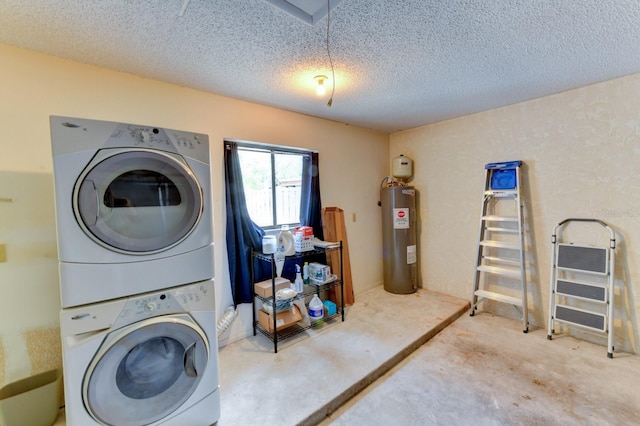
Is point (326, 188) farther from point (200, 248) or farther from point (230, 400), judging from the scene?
point (230, 400)

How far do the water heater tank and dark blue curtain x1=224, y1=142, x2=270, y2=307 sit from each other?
2.15 meters

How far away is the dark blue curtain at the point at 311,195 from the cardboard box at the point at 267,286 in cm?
72

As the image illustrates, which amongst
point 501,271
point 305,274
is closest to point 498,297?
point 501,271

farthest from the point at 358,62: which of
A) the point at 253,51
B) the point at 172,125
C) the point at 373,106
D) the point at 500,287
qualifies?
the point at 500,287

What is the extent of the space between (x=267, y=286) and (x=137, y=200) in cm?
141

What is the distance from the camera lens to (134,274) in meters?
1.34

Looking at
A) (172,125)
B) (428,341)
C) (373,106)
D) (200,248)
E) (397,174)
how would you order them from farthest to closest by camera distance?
(397,174), (373,106), (428,341), (172,125), (200,248)

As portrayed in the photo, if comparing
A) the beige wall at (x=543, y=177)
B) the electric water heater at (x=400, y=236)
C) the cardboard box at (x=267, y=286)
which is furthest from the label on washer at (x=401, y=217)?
the cardboard box at (x=267, y=286)

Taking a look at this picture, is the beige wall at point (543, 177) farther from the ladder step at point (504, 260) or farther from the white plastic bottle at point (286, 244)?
the white plastic bottle at point (286, 244)

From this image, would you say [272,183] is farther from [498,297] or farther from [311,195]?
[498,297]

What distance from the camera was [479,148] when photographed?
3082 millimetres

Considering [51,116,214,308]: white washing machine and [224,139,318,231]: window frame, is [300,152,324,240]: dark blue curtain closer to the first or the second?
[224,139,318,231]: window frame

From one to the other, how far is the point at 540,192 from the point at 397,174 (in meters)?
1.55

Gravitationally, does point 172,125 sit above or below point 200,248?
above
